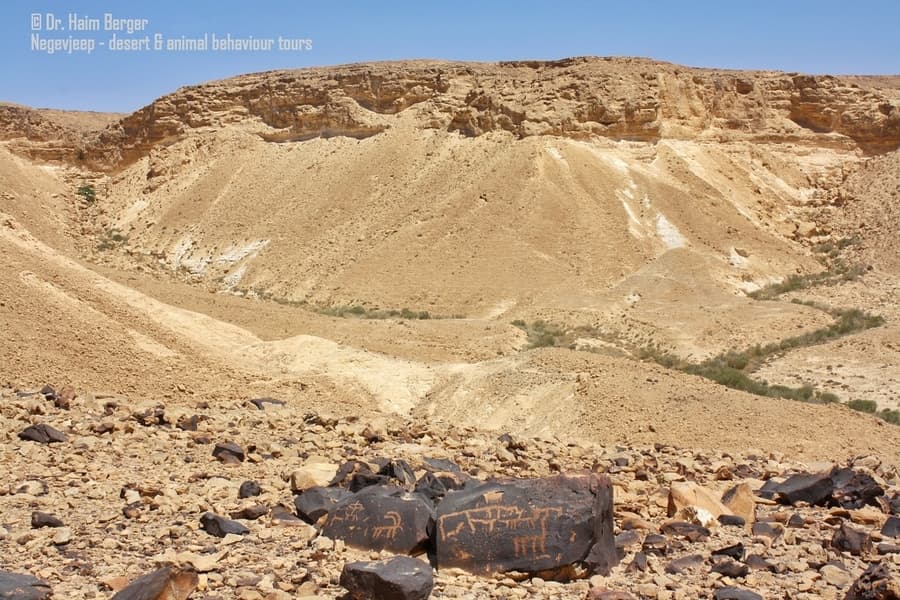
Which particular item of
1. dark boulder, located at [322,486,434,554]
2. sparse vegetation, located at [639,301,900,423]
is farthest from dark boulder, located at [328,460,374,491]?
sparse vegetation, located at [639,301,900,423]

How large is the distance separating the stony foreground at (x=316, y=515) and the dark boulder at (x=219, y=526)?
0.03 ft

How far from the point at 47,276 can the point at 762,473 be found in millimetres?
8827

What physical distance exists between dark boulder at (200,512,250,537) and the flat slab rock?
4.18 feet

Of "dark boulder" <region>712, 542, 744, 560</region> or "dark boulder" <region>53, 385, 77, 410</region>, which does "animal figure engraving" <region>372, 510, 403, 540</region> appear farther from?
"dark boulder" <region>53, 385, 77, 410</region>

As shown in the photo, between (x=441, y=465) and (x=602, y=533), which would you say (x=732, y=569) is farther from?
(x=441, y=465)

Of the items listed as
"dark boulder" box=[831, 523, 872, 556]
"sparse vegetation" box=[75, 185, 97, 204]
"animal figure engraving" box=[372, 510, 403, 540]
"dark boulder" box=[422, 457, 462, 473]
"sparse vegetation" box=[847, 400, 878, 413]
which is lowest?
"sparse vegetation" box=[847, 400, 878, 413]

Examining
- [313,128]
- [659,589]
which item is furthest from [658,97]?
[659,589]

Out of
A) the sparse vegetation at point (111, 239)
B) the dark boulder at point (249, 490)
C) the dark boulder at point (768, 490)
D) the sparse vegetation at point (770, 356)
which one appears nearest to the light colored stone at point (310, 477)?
the dark boulder at point (249, 490)

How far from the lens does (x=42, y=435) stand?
757cm

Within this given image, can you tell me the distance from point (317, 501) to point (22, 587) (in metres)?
2.01

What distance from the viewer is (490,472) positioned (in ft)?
26.7

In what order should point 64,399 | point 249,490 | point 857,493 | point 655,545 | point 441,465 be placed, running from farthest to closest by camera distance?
point 64,399
point 441,465
point 857,493
point 249,490
point 655,545

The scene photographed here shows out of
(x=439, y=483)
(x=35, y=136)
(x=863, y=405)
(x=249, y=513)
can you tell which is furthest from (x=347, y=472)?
(x=35, y=136)

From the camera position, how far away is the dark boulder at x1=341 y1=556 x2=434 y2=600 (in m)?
4.93
